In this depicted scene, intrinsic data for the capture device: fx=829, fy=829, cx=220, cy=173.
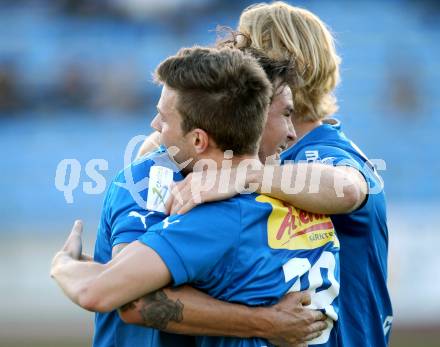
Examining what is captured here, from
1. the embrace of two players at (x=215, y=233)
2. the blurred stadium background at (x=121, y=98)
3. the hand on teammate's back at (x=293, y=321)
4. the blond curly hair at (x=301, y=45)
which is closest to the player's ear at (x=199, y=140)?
the embrace of two players at (x=215, y=233)

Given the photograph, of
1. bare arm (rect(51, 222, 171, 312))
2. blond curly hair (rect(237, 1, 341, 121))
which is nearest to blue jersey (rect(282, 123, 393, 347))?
blond curly hair (rect(237, 1, 341, 121))

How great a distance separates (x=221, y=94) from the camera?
2.71 m

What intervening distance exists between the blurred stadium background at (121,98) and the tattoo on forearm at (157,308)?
25.4ft

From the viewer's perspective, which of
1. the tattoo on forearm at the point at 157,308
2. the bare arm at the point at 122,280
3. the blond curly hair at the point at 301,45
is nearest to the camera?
the bare arm at the point at 122,280

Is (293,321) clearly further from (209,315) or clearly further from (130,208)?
(130,208)

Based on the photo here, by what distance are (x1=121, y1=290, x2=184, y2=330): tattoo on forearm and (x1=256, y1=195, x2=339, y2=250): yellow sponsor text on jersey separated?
14.9 inches

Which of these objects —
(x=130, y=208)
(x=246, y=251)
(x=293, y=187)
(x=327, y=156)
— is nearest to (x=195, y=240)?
(x=246, y=251)

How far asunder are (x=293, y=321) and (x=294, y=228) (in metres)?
0.32

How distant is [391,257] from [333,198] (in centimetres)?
743

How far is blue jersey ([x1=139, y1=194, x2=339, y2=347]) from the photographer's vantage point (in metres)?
2.61

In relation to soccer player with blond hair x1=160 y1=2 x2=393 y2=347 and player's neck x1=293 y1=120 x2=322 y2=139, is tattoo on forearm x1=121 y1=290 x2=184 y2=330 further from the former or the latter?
player's neck x1=293 y1=120 x2=322 y2=139

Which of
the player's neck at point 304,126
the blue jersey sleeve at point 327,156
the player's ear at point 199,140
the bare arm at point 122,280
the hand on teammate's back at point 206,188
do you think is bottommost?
the bare arm at point 122,280

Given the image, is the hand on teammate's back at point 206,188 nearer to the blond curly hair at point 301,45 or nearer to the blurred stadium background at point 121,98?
the blond curly hair at point 301,45

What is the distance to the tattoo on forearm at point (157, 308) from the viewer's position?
266 cm
